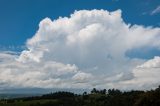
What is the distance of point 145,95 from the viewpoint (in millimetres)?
105500

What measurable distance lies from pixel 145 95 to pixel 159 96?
13.2 feet

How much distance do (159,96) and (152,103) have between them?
3021 mm

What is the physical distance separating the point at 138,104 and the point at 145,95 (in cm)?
328

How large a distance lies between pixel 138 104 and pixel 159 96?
6.17 metres

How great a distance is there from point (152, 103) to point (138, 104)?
4.21 m

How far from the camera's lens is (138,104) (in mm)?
104688

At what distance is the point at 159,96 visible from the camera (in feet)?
340

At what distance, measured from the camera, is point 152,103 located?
102 metres
